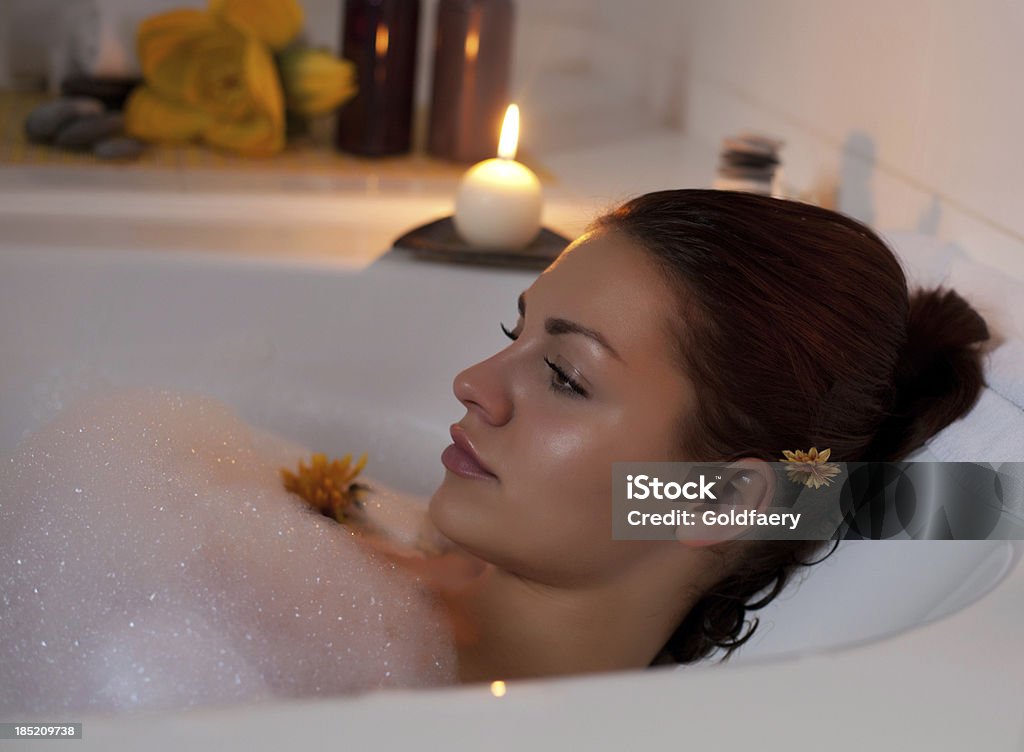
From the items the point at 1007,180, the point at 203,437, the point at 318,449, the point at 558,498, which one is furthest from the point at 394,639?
the point at 1007,180

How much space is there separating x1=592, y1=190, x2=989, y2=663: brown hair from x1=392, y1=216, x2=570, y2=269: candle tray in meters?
0.46

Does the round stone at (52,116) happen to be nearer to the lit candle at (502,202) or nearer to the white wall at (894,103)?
the lit candle at (502,202)

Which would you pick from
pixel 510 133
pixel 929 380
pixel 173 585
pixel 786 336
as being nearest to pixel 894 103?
pixel 510 133

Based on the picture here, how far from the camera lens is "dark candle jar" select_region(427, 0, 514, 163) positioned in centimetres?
178

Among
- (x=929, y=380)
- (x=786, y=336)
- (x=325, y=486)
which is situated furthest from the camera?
(x=325, y=486)

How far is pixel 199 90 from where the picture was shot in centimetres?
177

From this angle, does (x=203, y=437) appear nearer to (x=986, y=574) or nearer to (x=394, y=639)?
(x=394, y=639)

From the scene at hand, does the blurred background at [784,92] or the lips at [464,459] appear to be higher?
the blurred background at [784,92]

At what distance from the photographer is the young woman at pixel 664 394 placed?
85cm

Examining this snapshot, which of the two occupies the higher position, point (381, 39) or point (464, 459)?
point (381, 39)

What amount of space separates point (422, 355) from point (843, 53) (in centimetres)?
67

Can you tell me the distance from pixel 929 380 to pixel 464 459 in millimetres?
374

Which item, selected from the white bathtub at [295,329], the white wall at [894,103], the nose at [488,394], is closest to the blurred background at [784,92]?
the white wall at [894,103]

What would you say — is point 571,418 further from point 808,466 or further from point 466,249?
point 466,249
